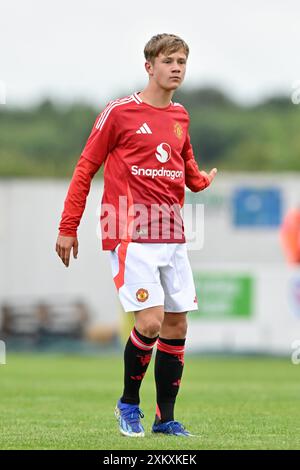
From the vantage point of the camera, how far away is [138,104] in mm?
7473

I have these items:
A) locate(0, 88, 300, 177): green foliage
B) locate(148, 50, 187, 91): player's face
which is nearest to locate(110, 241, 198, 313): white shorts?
locate(148, 50, 187, 91): player's face

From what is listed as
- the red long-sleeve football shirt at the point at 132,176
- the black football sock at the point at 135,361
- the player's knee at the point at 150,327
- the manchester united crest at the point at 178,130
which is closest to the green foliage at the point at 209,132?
the manchester united crest at the point at 178,130

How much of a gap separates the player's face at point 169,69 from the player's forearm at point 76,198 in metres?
0.63

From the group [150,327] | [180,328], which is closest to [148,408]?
[180,328]

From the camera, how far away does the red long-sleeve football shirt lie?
7.41 m

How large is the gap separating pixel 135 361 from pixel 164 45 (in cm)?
183

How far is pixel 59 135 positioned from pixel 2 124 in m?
3.10

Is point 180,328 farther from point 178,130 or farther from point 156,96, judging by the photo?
point 156,96

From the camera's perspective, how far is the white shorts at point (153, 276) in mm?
7309

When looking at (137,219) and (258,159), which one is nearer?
(137,219)

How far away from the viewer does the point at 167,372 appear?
763cm

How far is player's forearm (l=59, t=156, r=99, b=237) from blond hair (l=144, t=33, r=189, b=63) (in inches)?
28.7

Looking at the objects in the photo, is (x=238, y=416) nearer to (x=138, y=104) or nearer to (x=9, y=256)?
(x=138, y=104)
